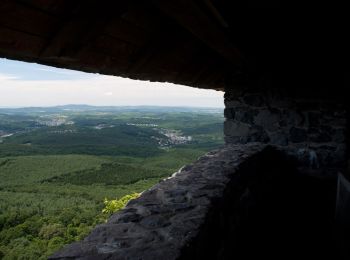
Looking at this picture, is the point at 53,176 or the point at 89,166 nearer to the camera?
the point at 53,176

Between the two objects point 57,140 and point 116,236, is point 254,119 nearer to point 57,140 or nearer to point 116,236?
point 116,236

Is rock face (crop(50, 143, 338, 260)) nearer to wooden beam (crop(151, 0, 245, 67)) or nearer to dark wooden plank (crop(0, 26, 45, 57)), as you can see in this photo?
dark wooden plank (crop(0, 26, 45, 57))

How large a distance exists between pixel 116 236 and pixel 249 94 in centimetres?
277

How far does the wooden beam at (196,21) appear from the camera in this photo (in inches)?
59.1

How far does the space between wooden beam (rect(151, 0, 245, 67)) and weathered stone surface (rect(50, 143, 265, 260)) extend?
0.84 metres

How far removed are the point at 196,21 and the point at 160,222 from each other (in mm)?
937

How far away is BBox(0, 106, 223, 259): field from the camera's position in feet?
96.7

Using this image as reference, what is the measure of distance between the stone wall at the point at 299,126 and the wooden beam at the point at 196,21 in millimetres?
1360

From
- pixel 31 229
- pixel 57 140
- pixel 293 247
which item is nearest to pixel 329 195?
pixel 293 247

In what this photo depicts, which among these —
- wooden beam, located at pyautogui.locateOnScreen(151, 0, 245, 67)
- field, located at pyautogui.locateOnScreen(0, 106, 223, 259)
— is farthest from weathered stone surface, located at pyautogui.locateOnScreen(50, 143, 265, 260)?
field, located at pyautogui.locateOnScreen(0, 106, 223, 259)

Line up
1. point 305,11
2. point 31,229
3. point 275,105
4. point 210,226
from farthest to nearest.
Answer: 1. point 31,229
2. point 275,105
3. point 305,11
4. point 210,226

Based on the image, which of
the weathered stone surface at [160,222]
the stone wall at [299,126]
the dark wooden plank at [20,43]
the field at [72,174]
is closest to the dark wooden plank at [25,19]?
the dark wooden plank at [20,43]

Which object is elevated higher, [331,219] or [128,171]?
[331,219]

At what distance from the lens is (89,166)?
53750mm
